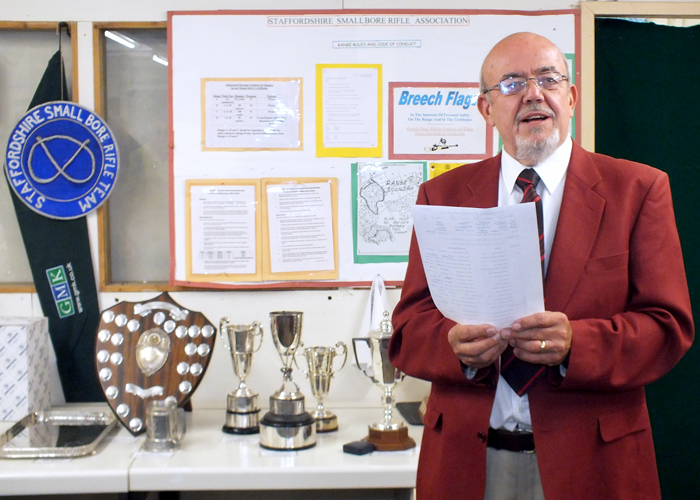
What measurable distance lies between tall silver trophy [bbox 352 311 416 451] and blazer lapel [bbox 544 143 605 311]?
2.48ft

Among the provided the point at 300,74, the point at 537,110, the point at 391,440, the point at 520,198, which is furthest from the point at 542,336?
the point at 300,74

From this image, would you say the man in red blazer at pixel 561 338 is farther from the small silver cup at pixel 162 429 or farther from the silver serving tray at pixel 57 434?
the silver serving tray at pixel 57 434

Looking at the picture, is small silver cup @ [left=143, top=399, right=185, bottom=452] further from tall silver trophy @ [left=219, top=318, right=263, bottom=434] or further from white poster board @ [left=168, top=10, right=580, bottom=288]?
white poster board @ [left=168, top=10, right=580, bottom=288]

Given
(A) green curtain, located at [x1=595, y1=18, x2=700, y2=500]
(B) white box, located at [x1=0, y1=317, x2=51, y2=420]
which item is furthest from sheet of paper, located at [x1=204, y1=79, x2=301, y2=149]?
(A) green curtain, located at [x1=595, y1=18, x2=700, y2=500]

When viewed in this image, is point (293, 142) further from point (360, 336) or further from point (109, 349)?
point (109, 349)

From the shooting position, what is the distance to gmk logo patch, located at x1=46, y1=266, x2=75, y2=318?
89.9 inches

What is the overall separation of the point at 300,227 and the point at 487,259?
51.9 inches

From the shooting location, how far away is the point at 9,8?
2299mm

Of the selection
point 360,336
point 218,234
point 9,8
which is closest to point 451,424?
point 360,336

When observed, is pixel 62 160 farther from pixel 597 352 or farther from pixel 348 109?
pixel 597 352

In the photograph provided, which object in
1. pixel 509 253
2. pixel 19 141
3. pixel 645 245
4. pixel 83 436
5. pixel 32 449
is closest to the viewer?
pixel 509 253

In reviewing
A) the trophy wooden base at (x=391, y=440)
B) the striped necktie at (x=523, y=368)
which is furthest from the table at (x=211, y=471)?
the striped necktie at (x=523, y=368)

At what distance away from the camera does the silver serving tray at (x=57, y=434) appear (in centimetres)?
173

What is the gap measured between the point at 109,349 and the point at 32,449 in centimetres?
33
